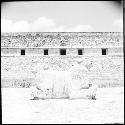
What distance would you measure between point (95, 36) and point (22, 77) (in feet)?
19.2

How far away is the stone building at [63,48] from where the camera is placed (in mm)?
17312

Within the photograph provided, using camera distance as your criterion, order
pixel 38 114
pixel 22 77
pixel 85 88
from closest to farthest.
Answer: pixel 38 114 < pixel 85 88 < pixel 22 77

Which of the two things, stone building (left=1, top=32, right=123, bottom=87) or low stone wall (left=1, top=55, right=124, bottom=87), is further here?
stone building (left=1, top=32, right=123, bottom=87)

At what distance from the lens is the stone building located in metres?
17.3

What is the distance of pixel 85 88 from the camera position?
10.3 meters

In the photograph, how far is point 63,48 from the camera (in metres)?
17.7

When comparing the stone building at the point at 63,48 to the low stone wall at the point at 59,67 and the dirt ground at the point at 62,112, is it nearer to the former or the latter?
the low stone wall at the point at 59,67

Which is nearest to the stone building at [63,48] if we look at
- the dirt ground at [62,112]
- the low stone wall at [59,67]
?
the low stone wall at [59,67]

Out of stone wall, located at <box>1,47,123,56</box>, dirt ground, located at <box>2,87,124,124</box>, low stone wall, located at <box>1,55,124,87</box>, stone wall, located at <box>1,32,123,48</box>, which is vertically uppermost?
stone wall, located at <box>1,32,123,48</box>

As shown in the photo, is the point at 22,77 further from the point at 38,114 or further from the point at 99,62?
the point at 38,114

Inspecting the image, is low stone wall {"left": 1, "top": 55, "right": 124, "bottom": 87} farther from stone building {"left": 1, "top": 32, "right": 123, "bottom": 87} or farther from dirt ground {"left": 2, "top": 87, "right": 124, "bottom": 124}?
dirt ground {"left": 2, "top": 87, "right": 124, "bottom": 124}

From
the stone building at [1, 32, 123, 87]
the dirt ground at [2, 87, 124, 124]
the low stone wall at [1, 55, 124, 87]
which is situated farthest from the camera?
the stone building at [1, 32, 123, 87]

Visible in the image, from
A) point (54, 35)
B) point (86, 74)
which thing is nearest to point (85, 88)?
point (86, 74)

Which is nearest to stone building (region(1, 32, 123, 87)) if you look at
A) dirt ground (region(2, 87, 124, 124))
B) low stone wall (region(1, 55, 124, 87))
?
low stone wall (region(1, 55, 124, 87))
